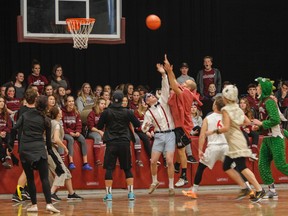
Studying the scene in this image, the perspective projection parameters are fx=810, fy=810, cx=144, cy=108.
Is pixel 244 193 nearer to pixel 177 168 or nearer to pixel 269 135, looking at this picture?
pixel 269 135

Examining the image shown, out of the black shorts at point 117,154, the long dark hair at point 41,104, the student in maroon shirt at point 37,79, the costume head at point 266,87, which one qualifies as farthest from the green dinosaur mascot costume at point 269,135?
the student in maroon shirt at point 37,79

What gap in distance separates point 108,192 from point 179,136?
1926 mm

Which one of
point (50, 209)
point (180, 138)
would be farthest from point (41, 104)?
point (180, 138)

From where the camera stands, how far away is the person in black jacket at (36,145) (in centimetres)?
1295

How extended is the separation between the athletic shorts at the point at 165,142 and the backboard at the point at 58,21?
352 centimetres

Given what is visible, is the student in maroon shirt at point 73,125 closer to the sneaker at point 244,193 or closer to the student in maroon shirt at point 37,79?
the student in maroon shirt at point 37,79

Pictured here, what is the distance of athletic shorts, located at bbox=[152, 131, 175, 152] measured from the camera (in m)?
→ 16.1

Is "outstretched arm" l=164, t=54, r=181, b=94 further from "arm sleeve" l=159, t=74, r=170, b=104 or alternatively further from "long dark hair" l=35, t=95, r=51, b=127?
"long dark hair" l=35, t=95, r=51, b=127

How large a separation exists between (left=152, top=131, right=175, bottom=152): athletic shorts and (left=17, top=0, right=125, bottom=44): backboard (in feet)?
11.5

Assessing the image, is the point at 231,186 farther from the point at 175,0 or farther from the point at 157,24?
the point at 175,0

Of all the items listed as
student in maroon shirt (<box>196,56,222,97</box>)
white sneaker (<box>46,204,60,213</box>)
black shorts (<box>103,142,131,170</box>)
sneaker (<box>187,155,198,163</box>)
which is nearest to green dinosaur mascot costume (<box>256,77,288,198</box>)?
black shorts (<box>103,142,131,170</box>)

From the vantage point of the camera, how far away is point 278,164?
14680mm

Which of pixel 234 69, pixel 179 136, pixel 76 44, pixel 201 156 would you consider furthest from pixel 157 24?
pixel 234 69

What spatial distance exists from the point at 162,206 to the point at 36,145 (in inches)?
98.5
